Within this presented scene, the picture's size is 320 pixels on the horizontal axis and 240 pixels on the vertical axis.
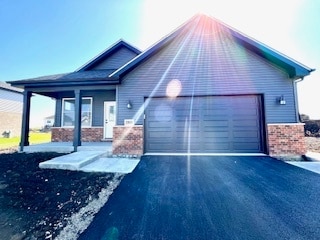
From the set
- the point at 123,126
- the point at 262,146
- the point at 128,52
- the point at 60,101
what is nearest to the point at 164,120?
the point at 123,126

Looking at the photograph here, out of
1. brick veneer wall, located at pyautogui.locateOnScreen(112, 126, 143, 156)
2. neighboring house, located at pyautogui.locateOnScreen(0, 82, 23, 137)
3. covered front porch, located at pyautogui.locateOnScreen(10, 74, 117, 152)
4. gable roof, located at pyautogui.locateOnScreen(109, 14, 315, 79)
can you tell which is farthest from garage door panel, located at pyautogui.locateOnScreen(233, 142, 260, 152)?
neighboring house, located at pyautogui.locateOnScreen(0, 82, 23, 137)

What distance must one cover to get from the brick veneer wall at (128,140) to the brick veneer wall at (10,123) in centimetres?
1777

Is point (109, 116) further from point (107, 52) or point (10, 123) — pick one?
point (10, 123)

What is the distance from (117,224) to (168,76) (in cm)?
615

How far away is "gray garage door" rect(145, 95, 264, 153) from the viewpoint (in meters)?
6.96

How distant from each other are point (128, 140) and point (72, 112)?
5544mm

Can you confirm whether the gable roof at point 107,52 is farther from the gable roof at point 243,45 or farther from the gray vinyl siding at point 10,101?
the gray vinyl siding at point 10,101

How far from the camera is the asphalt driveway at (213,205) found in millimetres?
2264

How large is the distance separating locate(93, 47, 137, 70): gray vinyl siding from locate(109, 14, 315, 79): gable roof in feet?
13.7

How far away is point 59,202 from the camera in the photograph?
126 inches

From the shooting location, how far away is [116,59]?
11.2 m

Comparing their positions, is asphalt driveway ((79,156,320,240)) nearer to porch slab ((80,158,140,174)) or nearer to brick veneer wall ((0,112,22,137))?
porch slab ((80,158,140,174))

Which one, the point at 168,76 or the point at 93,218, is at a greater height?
the point at 168,76

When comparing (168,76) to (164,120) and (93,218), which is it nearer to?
(164,120)
